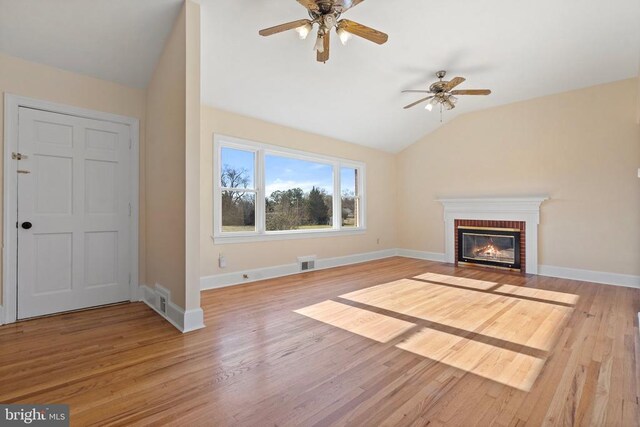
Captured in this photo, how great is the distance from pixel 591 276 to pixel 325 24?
17.9ft

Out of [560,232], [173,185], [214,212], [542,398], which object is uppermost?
[173,185]

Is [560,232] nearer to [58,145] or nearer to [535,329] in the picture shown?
[535,329]

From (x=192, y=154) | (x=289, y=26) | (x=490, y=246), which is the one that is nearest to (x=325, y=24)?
(x=289, y=26)

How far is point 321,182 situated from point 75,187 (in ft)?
12.5

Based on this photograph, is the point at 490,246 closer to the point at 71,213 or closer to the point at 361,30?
the point at 361,30

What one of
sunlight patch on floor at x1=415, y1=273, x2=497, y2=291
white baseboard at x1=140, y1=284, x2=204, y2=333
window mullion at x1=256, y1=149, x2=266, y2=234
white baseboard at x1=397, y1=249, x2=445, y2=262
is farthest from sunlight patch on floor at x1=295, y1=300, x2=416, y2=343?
white baseboard at x1=397, y1=249, x2=445, y2=262

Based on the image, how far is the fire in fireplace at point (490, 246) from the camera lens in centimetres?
545

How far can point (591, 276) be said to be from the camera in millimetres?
4699

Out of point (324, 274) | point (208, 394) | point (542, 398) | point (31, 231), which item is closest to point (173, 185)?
point (31, 231)

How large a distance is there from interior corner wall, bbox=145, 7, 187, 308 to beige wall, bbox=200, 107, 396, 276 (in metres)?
0.72

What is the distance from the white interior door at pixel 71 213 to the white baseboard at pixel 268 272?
1038 millimetres

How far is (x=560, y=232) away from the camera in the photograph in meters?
5.02

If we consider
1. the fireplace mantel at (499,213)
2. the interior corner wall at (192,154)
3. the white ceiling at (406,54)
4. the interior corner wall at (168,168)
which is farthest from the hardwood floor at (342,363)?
the white ceiling at (406,54)

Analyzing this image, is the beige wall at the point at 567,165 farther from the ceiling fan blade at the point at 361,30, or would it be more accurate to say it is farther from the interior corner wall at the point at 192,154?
the interior corner wall at the point at 192,154
